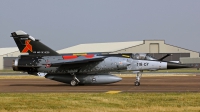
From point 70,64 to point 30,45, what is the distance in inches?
134

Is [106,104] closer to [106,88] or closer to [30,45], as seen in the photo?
[106,88]

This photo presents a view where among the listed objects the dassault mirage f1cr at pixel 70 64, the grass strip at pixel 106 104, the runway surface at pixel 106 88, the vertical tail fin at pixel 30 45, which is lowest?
the grass strip at pixel 106 104

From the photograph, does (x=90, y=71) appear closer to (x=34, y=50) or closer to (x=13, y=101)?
(x=34, y=50)

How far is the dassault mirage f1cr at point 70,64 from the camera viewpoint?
29531 millimetres

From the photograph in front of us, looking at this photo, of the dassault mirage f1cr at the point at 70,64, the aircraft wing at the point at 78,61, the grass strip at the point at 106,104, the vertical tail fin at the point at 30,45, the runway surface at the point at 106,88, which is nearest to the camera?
the grass strip at the point at 106,104

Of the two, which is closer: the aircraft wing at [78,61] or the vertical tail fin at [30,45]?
the aircraft wing at [78,61]

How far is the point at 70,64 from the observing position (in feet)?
98.6

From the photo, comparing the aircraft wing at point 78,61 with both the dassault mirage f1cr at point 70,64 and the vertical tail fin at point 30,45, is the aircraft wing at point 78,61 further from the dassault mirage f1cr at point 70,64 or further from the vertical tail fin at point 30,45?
the vertical tail fin at point 30,45

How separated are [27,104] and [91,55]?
14581mm

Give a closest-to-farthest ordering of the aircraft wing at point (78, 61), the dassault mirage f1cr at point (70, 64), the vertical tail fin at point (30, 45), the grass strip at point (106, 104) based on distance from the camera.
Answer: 1. the grass strip at point (106, 104)
2. the dassault mirage f1cr at point (70, 64)
3. the aircraft wing at point (78, 61)
4. the vertical tail fin at point (30, 45)

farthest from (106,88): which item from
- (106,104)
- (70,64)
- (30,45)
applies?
(106,104)

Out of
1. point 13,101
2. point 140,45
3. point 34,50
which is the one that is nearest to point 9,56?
point 140,45

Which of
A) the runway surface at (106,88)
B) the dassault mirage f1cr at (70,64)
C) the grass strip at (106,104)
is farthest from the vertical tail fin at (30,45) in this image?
the grass strip at (106,104)

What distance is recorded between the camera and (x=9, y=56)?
98.9 metres
